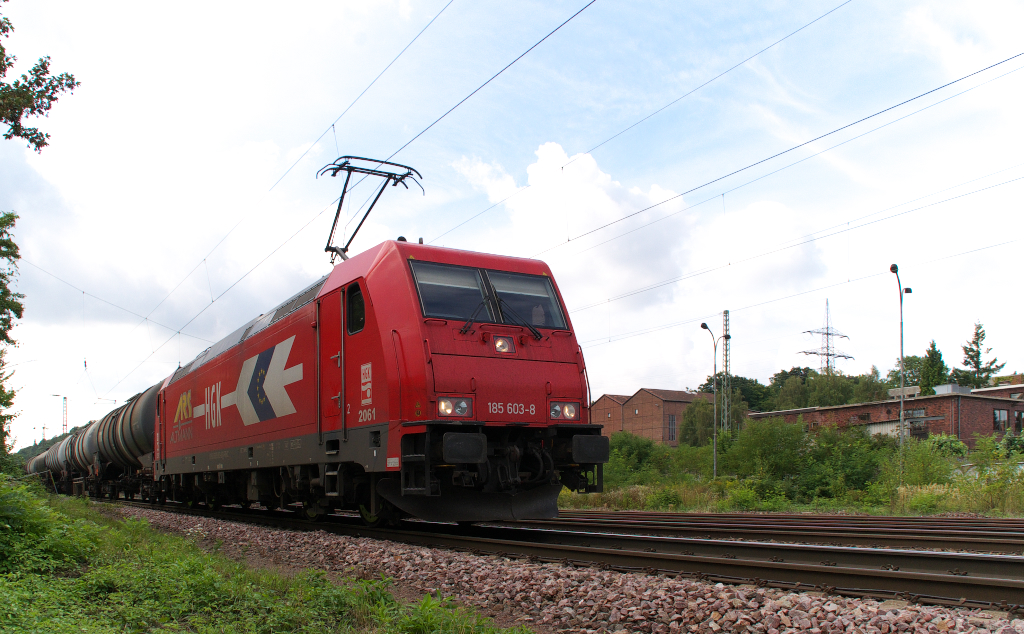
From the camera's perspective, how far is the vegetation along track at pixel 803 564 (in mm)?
5164

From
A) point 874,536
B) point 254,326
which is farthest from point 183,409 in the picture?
point 874,536

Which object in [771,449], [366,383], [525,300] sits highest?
[525,300]

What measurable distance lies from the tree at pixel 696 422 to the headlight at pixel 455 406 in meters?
62.8

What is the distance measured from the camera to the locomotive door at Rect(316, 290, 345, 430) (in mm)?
10289

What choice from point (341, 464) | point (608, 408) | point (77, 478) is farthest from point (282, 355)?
point (608, 408)

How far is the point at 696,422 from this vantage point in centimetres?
7150

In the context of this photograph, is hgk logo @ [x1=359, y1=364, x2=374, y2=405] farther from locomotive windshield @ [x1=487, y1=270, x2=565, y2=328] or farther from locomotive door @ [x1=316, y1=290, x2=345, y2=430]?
locomotive windshield @ [x1=487, y1=270, x2=565, y2=328]

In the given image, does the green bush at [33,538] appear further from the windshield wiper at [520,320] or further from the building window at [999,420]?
the building window at [999,420]

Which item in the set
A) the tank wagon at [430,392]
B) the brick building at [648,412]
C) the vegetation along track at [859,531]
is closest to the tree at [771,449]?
the vegetation along track at [859,531]

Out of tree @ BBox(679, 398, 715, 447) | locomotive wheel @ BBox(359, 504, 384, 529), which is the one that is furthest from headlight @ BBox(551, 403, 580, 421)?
tree @ BBox(679, 398, 715, 447)

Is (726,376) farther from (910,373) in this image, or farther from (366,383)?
(910,373)

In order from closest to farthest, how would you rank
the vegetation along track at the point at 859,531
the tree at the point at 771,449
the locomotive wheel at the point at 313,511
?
1. the vegetation along track at the point at 859,531
2. the locomotive wheel at the point at 313,511
3. the tree at the point at 771,449

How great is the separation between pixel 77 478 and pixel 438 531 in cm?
3043

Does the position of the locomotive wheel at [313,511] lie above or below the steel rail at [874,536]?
below
